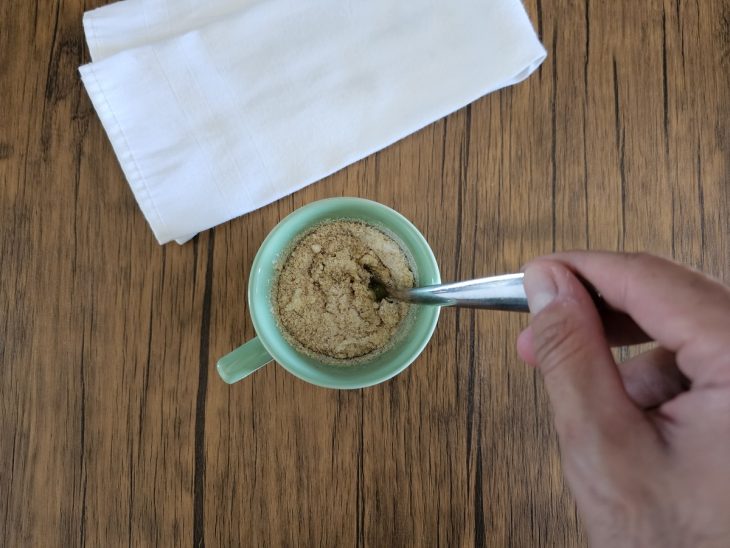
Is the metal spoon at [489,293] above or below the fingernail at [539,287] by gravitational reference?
below

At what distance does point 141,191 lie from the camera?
0.56 m

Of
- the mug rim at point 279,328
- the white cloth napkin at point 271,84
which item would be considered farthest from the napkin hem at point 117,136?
the mug rim at point 279,328

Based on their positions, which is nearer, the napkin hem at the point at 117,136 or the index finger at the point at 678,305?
the index finger at the point at 678,305

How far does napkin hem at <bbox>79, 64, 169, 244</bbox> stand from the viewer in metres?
0.56

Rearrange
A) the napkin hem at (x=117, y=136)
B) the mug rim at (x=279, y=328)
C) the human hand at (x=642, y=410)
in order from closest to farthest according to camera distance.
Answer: the human hand at (x=642, y=410)
the mug rim at (x=279, y=328)
the napkin hem at (x=117, y=136)

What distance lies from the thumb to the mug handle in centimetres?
23

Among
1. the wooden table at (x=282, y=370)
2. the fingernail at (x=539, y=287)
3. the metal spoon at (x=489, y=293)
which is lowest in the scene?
the wooden table at (x=282, y=370)

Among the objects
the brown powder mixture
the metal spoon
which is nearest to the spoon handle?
the metal spoon

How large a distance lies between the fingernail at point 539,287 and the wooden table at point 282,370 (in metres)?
0.21

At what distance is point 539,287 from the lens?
0.35 metres

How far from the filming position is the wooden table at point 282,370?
0.55 metres

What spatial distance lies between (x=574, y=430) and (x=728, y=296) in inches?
4.5

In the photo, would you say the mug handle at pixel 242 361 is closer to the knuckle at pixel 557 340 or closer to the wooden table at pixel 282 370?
the wooden table at pixel 282 370

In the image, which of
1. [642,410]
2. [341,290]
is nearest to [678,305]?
[642,410]
